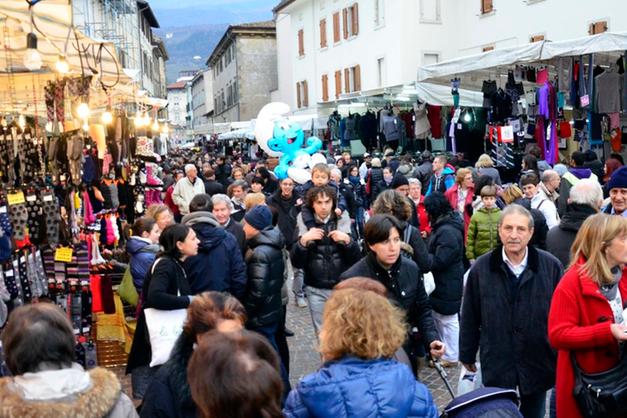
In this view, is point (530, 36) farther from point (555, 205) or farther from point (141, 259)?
point (141, 259)

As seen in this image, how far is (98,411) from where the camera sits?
2441mm

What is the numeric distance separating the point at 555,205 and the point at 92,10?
22239 mm

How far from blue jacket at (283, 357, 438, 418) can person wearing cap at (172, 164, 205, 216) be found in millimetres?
9257

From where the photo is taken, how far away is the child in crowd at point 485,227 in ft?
22.0

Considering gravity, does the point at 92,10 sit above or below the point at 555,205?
above

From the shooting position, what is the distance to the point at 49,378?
244cm

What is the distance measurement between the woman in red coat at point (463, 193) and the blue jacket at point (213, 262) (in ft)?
13.1

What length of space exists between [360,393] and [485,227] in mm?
4692

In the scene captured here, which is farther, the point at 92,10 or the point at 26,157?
the point at 92,10

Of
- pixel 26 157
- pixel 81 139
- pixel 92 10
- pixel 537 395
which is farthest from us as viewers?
pixel 92 10

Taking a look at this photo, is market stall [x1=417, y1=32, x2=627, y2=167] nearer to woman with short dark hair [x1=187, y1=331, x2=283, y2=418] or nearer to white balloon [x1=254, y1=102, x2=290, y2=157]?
white balloon [x1=254, y1=102, x2=290, y2=157]

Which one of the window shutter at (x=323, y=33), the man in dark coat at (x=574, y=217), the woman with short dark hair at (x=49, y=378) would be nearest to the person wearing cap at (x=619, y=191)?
the man in dark coat at (x=574, y=217)

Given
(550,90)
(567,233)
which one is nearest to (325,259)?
(567,233)

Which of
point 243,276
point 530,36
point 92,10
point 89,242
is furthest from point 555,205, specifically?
point 92,10
